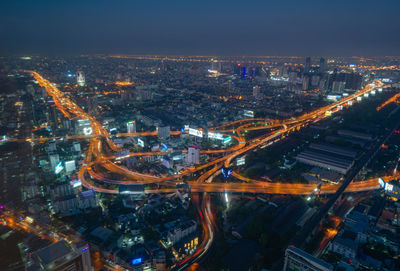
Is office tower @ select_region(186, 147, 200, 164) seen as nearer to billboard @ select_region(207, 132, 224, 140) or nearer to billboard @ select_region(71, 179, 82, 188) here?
billboard @ select_region(207, 132, 224, 140)

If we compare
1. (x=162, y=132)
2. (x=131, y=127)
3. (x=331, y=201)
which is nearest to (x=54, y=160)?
(x=131, y=127)

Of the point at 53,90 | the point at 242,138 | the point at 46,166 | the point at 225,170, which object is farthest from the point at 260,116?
the point at 53,90

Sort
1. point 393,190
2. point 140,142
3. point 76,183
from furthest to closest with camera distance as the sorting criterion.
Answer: point 140,142 < point 76,183 < point 393,190

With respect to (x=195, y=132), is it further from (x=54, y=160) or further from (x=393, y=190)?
(x=393, y=190)

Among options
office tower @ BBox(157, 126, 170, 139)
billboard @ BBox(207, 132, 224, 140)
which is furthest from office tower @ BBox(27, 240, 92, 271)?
billboard @ BBox(207, 132, 224, 140)

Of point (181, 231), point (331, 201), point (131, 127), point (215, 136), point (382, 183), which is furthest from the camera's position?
point (131, 127)

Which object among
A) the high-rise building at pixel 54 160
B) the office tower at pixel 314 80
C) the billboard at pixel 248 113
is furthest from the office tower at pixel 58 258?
the office tower at pixel 314 80

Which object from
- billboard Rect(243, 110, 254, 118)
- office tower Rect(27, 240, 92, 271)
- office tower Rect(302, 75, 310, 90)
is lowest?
billboard Rect(243, 110, 254, 118)

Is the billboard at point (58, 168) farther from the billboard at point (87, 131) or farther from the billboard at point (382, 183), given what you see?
the billboard at point (382, 183)
